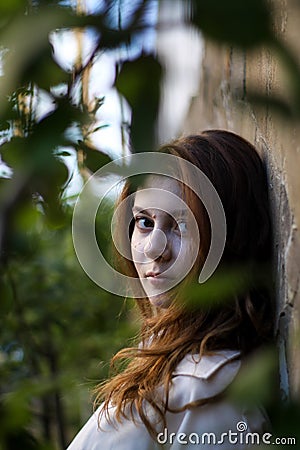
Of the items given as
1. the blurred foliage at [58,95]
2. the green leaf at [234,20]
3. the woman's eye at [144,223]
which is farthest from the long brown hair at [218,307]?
the green leaf at [234,20]

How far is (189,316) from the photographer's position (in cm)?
143

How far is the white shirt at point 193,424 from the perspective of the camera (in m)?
→ 1.15

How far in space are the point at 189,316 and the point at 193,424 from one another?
0.28 m

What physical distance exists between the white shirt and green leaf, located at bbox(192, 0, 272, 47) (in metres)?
0.77

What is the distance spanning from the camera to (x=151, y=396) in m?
1.29

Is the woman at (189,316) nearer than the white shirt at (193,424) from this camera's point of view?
No

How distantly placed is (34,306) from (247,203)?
5.59 ft

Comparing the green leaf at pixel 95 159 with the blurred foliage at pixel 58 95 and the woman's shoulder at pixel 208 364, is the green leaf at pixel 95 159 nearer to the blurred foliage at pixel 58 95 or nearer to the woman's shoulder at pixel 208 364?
the blurred foliage at pixel 58 95

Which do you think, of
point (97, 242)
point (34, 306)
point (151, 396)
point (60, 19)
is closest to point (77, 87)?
point (60, 19)

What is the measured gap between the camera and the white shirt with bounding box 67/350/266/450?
1.15m

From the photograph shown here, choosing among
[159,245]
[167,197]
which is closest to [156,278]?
[159,245]

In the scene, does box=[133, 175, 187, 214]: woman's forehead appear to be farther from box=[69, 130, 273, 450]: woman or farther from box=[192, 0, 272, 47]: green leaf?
box=[192, 0, 272, 47]: green leaf

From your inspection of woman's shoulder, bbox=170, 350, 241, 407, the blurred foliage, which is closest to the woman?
woman's shoulder, bbox=170, 350, 241, 407

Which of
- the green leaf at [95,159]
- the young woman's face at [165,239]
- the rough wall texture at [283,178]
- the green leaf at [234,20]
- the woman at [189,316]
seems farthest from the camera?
the young woman's face at [165,239]
